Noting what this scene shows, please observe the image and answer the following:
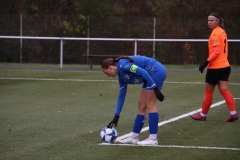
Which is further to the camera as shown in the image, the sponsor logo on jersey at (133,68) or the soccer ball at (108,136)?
the soccer ball at (108,136)

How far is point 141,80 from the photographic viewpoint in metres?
8.61

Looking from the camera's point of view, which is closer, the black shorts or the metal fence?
the black shorts

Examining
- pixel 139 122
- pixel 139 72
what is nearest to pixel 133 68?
pixel 139 72

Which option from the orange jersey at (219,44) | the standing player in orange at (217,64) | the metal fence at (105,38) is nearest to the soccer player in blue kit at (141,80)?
the standing player in orange at (217,64)

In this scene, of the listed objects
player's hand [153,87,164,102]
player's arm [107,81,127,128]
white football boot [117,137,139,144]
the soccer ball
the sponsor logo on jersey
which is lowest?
white football boot [117,137,139,144]

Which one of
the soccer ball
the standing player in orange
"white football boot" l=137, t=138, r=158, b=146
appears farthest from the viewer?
the standing player in orange

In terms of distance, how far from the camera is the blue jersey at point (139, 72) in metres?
8.26

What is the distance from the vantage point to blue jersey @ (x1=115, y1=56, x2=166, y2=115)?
8.26m

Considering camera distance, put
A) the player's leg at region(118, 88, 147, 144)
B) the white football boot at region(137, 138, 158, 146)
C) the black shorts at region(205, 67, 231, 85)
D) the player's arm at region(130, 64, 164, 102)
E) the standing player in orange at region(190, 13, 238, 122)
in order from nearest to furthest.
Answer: the player's arm at region(130, 64, 164, 102) < the white football boot at region(137, 138, 158, 146) < the player's leg at region(118, 88, 147, 144) < the standing player in orange at region(190, 13, 238, 122) < the black shorts at region(205, 67, 231, 85)

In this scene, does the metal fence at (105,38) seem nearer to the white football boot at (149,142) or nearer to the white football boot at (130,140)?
the white football boot at (130,140)

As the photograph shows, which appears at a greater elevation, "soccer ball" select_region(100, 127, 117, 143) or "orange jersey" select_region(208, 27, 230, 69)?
"orange jersey" select_region(208, 27, 230, 69)

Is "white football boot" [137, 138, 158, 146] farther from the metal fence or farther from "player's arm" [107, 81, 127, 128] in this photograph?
the metal fence

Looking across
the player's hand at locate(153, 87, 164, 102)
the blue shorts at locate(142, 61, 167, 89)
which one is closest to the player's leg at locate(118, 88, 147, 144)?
the blue shorts at locate(142, 61, 167, 89)

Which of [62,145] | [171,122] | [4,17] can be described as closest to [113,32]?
[4,17]
